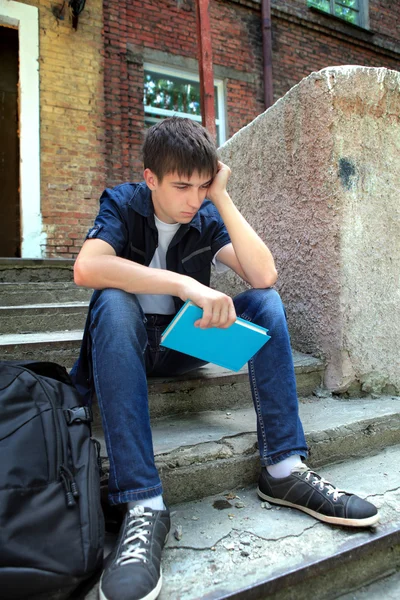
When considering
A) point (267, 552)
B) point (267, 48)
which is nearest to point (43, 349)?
point (267, 552)

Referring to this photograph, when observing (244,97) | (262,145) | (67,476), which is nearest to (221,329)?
(67,476)

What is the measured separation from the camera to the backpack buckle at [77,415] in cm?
108

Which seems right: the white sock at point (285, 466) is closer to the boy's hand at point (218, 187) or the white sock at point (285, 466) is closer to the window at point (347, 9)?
the boy's hand at point (218, 187)

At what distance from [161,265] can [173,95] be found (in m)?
5.23

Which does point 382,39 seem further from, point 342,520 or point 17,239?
point 342,520

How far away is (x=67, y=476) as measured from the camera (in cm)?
97

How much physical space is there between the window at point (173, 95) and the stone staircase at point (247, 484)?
447 cm

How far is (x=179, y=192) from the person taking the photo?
1.42m

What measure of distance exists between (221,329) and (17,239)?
5.08 metres

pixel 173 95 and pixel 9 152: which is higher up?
pixel 173 95

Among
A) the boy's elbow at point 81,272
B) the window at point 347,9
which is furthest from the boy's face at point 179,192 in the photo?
the window at point 347,9

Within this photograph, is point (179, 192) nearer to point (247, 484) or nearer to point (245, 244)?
point (245, 244)

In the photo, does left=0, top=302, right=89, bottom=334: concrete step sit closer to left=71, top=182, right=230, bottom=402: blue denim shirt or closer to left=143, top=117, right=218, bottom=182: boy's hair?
left=71, top=182, right=230, bottom=402: blue denim shirt

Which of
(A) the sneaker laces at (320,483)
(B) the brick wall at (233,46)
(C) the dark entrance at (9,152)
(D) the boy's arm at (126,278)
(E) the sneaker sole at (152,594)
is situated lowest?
(E) the sneaker sole at (152,594)
